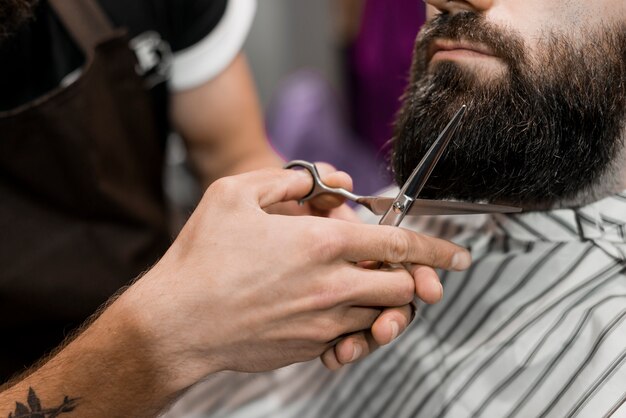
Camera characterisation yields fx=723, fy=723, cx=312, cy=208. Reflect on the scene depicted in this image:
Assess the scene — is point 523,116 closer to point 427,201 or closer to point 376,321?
point 427,201

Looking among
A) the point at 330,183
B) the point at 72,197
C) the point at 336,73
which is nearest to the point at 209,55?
the point at 72,197

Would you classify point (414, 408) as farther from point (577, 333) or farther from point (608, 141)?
point (608, 141)

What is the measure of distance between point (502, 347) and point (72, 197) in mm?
858

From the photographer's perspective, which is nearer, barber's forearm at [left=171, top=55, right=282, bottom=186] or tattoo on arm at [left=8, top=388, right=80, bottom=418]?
tattoo on arm at [left=8, top=388, right=80, bottom=418]

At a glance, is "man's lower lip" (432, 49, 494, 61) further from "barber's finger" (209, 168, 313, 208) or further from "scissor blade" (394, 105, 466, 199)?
"barber's finger" (209, 168, 313, 208)

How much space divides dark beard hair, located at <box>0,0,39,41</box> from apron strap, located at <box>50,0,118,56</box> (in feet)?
0.29

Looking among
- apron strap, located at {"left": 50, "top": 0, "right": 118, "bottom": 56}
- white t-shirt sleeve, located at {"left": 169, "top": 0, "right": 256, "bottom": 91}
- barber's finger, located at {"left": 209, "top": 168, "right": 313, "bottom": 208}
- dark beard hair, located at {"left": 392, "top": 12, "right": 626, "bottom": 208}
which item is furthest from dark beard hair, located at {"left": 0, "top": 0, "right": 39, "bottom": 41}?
dark beard hair, located at {"left": 392, "top": 12, "right": 626, "bottom": 208}

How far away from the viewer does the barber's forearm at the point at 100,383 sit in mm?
970

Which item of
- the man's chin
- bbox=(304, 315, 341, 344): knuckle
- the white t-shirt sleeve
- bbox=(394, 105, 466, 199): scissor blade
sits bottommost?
bbox=(304, 315, 341, 344): knuckle

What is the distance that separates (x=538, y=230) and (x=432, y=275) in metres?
0.36

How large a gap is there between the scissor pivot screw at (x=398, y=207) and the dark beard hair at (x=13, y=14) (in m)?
0.78

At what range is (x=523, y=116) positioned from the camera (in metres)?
1.03

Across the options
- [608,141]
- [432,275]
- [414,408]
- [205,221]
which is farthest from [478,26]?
[414,408]

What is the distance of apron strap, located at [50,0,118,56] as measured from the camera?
4.65 ft
